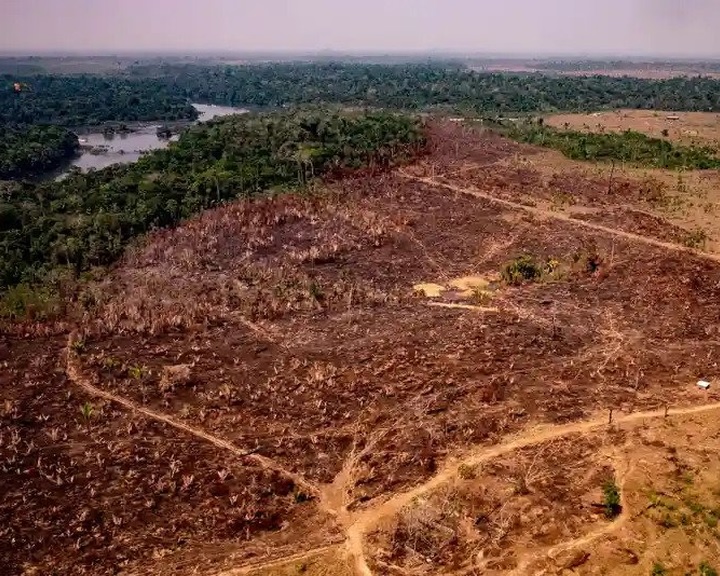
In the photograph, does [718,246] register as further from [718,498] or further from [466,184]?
[718,498]

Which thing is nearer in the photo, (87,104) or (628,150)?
(628,150)

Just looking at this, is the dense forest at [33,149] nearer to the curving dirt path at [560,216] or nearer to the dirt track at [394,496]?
the curving dirt path at [560,216]

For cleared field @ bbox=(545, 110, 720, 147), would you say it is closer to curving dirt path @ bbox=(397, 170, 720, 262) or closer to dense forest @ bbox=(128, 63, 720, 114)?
dense forest @ bbox=(128, 63, 720, 114)

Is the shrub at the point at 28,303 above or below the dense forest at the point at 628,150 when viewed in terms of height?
below

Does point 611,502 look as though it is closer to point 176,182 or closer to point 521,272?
point 521,272

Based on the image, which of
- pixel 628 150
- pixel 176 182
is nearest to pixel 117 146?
pixel 176 182

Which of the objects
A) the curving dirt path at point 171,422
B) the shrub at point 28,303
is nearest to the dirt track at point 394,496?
the curving dirt path at point 171,422

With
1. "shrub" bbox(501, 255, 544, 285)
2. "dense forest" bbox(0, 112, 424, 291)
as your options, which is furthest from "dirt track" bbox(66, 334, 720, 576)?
"dense forest" bbox(0, 112, 424, 291)
